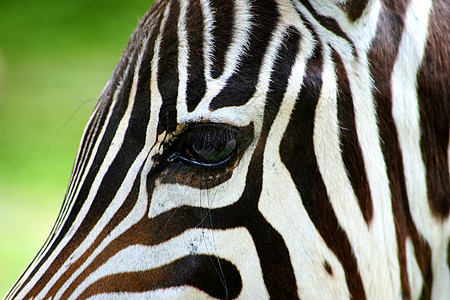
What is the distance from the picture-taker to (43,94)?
13.0 m

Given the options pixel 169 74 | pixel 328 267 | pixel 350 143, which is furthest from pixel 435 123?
pixel 169 74

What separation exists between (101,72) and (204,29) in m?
11.5

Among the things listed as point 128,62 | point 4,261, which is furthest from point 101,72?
point 128,62

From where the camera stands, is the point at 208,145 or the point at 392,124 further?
the point at 392,124

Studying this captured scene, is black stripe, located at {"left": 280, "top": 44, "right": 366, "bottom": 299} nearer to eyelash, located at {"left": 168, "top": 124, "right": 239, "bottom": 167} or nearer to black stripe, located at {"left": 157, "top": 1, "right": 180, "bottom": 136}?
eyelash, located at {"left": 168, "top": 124, "right": 239, "bottom": 167}

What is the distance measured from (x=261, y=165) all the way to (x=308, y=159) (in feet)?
0.57

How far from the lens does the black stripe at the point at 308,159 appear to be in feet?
6.81

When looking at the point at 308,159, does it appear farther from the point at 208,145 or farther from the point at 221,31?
the point at 221,31

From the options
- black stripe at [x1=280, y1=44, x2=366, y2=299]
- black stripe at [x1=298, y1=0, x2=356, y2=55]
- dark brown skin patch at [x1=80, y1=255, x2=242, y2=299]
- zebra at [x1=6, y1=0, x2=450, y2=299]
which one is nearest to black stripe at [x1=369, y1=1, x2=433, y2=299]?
zebra at [x1=6, y1=0, x2=450, y2=299]

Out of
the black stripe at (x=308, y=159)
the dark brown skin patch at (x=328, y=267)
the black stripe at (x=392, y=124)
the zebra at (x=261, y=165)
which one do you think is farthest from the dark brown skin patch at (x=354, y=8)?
the dark brown skin patch at (x=328, y=267)

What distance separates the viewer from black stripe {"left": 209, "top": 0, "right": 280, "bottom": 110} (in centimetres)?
205

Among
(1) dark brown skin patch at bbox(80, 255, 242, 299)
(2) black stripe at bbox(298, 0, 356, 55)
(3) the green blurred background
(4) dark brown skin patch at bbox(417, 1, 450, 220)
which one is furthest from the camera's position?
(3) the green blurred background

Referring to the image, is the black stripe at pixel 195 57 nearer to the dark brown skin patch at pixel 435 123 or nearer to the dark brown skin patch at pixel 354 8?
the dark brown skin patch at pixel 354 8

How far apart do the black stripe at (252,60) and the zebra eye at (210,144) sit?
0.09m
